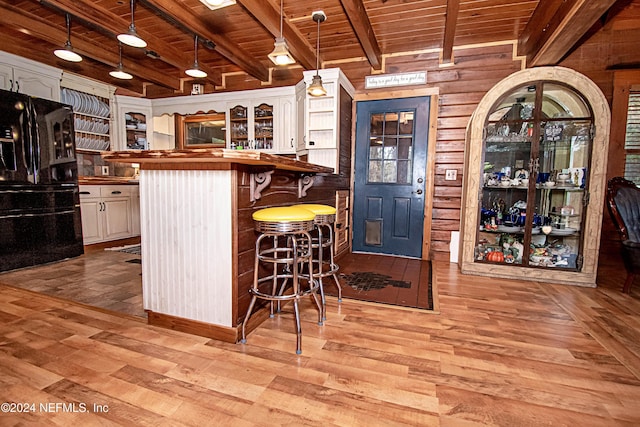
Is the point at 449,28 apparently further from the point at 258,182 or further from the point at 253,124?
the point at 253,124

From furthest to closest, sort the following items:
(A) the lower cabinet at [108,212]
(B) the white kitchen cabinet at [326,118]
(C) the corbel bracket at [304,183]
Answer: (A) the lower cabinet at [108,212]
(B) the white kitchen cabinet at [326,118]
(C) the corbel bracket at [304,183]

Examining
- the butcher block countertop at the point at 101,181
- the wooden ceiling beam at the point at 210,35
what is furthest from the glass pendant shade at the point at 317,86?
the butcher block countertop at the point at 101,181

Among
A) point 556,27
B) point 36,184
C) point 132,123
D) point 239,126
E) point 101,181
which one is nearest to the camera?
point 556,27

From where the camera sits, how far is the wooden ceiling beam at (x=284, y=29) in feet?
8.74

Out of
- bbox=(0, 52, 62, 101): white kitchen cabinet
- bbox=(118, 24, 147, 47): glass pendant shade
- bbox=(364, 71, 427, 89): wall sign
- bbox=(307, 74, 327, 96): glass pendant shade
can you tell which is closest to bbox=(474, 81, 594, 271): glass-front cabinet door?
bbox=(364, 71, 427, 89): wall sign

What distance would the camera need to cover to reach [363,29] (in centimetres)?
302

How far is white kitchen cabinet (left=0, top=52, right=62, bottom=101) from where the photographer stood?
3477mm

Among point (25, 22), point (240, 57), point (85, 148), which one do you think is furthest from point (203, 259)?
point (85, 148)

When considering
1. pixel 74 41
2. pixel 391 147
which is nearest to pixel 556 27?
pixel 391 147

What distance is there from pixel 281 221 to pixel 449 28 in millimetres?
2670

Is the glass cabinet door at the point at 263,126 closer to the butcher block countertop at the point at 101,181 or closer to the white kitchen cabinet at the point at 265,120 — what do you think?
the white kitchen cabinet at the point at 265,120

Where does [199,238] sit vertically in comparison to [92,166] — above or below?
below

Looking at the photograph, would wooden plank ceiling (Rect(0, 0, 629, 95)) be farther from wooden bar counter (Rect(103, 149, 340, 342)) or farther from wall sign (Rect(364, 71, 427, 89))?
wooden bar counter (Rect(103, 149, 340, 342))

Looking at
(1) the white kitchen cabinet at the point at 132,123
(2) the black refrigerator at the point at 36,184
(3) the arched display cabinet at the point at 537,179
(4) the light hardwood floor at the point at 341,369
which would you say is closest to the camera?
(4) the light hardwood floor at the point at 341,369
